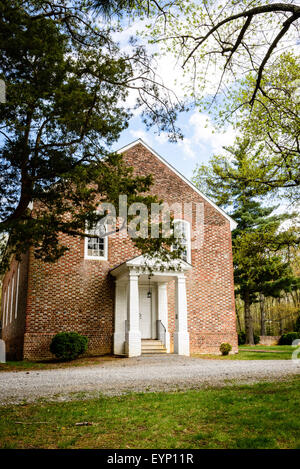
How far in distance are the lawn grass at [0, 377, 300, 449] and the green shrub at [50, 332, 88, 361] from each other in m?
8.35

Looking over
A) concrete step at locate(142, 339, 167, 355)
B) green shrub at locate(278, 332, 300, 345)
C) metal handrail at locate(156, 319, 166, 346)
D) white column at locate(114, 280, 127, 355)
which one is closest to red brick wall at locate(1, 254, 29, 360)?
white column at locate(114, 280, 127, 355)

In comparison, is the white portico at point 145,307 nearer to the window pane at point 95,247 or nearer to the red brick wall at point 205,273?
the red brick wall at point 205,273

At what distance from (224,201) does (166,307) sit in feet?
18.6

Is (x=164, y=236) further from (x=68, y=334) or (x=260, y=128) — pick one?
(x=68, y=334)

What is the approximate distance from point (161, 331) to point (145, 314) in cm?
106

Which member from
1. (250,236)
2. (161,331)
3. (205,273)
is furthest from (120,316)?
(250,236)

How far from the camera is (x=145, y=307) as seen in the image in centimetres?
1734

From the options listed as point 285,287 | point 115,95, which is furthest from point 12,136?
point 285,287

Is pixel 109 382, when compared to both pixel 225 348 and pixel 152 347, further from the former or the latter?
pixel 225 348

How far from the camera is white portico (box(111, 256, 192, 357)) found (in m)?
15.2

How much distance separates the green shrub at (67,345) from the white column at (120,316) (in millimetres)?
1758

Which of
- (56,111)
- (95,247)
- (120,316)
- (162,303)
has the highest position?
(56,111)

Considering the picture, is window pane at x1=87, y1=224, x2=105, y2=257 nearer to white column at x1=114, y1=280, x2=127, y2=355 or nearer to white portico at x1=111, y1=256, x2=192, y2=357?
white portico at x1=111, y1=256, x2=192, y2=357

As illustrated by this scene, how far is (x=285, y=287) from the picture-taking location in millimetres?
28219
